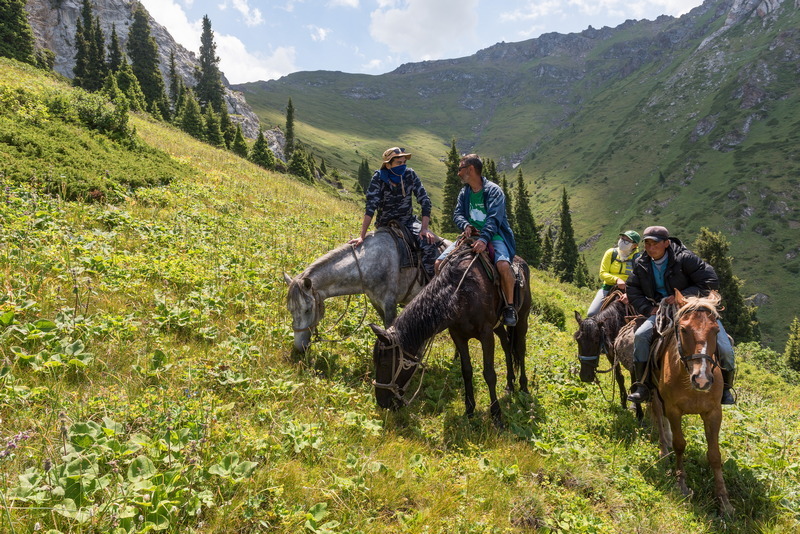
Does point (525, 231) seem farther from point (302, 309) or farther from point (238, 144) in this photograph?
point (302, 309)

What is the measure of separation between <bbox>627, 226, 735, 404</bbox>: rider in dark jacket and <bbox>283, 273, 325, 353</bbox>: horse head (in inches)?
223

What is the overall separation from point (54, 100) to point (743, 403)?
25.4m

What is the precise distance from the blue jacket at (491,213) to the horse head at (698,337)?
286 centimetres

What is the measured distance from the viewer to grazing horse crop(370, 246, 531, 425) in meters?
6.06

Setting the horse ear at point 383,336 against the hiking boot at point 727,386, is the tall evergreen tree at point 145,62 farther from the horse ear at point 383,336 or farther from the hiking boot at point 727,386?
the hiking boot at point 727,386

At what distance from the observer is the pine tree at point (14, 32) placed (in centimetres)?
4081

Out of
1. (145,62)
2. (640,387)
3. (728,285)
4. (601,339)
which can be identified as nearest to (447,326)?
(640,387)

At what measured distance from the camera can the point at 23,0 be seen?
45094mm

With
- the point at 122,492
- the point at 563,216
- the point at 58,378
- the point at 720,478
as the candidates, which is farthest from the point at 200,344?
the point at 563,216

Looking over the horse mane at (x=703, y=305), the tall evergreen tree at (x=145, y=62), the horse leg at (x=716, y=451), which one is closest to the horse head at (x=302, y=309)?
the horse mane at (x=703, y=305)

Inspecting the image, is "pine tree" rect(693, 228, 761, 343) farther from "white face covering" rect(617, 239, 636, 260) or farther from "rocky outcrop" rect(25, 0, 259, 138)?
"rocky outcrop" rect(25, 0, 259, 138)

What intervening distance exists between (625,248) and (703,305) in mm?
5101

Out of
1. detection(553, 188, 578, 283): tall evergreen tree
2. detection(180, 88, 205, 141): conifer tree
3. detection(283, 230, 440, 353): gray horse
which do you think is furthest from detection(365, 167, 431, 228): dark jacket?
detection(553, 188, 578, 283): tall evergreen tree

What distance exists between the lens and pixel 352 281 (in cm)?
745
